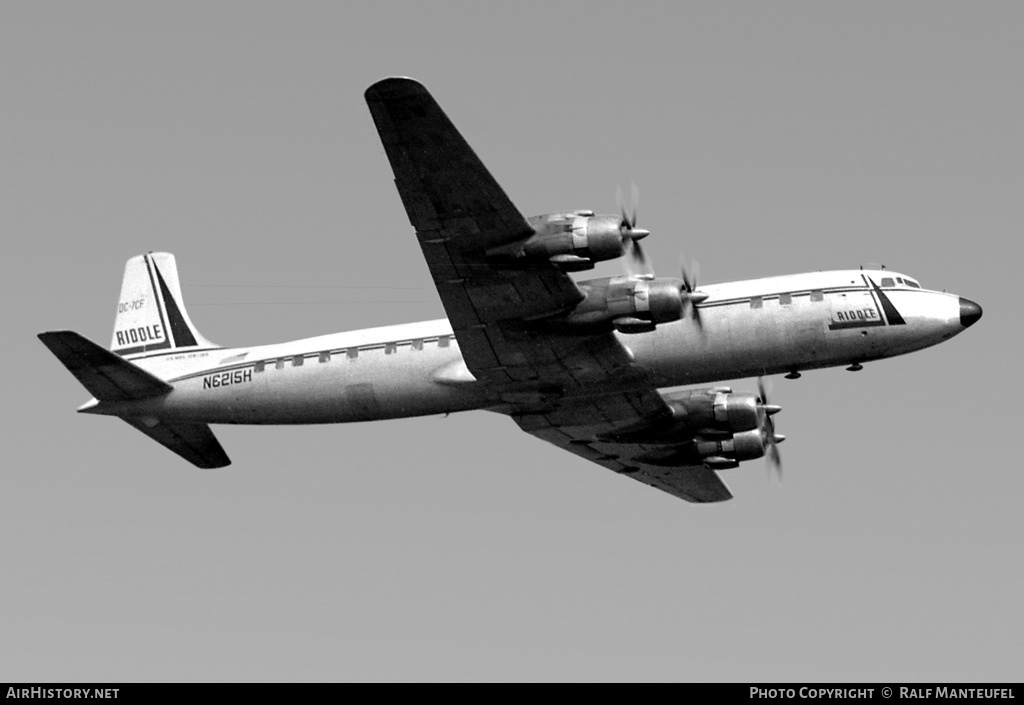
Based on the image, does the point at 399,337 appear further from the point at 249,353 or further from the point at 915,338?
the point at 915,338

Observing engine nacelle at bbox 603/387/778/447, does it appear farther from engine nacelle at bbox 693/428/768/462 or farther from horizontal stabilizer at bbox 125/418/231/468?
horizontal stabilizer at bbox 125/418/231/468

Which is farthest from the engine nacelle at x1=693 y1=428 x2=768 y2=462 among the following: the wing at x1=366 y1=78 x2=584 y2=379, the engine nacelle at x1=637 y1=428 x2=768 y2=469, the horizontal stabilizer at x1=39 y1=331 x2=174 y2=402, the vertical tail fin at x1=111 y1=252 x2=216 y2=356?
the horizontal stabilizer at x1=39 y1=331 x2=174 y2=402

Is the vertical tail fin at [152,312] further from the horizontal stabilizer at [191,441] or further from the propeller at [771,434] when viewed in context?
the propeller at [771,434]

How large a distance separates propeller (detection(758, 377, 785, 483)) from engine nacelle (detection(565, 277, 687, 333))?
8291 millimetres

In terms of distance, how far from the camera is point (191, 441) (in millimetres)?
41250

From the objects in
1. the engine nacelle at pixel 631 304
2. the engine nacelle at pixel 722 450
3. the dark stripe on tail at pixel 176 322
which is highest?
the dark stripe on tail at pixel 176 322

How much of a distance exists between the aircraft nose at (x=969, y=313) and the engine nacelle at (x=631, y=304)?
23.8 feet

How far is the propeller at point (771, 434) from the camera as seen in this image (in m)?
41.7

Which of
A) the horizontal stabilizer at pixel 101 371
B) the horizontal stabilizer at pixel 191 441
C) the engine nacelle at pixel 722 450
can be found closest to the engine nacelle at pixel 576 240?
the engine nacelle at pixel 722 450

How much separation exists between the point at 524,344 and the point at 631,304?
2.91m

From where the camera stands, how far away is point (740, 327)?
3562cm

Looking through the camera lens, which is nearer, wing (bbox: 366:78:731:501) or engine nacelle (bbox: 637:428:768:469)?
wing (bbox: 366:78:731:501)

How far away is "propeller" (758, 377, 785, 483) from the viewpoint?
4166cm
